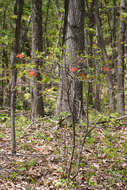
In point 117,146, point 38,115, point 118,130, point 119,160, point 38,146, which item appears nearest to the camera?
point 119,160

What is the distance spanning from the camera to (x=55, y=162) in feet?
14.9

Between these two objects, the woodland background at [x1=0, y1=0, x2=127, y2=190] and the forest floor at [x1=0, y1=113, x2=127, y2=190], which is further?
the forest floor at [x1=0, y1=113, x2=127, y2=190]

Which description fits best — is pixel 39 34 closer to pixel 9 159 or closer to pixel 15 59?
pixel 15 59

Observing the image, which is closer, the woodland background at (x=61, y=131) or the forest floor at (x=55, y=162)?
the woodland background at (x=61, y=131)

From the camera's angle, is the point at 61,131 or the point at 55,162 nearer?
the point at 55,162

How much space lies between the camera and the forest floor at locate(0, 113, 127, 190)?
3848 millimetres

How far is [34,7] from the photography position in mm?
7043

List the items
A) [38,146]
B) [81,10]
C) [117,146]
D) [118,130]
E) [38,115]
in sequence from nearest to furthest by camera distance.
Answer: [38,146], [117,146], [81,10], [118,130], [38,115]

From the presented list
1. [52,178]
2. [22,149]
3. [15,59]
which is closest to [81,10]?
[15,59]

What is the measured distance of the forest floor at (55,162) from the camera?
3848 millimetres

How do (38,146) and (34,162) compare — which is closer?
(34,162)

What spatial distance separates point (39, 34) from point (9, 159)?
4390 millimetres

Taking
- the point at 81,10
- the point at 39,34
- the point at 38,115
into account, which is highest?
the point at 81,10

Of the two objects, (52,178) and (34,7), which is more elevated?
(34,7)
